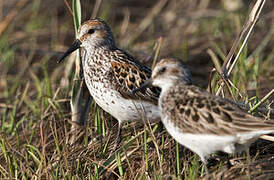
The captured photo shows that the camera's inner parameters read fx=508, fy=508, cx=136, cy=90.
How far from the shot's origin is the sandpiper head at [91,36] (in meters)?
6.15

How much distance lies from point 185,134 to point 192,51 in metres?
5.93

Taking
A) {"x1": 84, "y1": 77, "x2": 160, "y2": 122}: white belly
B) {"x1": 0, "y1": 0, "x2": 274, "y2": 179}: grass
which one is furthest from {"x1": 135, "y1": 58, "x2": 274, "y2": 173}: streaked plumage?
{"x1": 84, "y1": 77, "x2": 160, "y2": 122}: white belly

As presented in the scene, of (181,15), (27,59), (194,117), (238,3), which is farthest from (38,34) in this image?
(194,117)

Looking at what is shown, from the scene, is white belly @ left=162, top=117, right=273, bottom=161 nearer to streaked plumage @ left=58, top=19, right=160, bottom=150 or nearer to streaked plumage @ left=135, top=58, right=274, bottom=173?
streaked plumage @ left=135, top=58, right=274, bottom=173

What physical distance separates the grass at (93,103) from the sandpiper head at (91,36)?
824 mm

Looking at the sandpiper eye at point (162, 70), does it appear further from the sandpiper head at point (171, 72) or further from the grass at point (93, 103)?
the grass at point (93, 103)

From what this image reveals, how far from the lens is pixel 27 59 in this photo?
9.70m

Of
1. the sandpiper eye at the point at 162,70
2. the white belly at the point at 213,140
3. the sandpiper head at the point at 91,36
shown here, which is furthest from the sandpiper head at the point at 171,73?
the sandpiper head at the point at 91,36

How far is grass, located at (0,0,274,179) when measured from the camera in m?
5.29

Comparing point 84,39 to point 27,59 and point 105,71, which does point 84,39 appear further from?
point 27,59

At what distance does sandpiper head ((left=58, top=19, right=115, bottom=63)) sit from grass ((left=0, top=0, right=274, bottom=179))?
824 millimetres

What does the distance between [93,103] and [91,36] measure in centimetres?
100

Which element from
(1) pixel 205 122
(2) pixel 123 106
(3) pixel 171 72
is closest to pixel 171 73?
(3) pixel 171 72

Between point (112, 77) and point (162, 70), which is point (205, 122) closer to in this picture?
point (162, 70)
